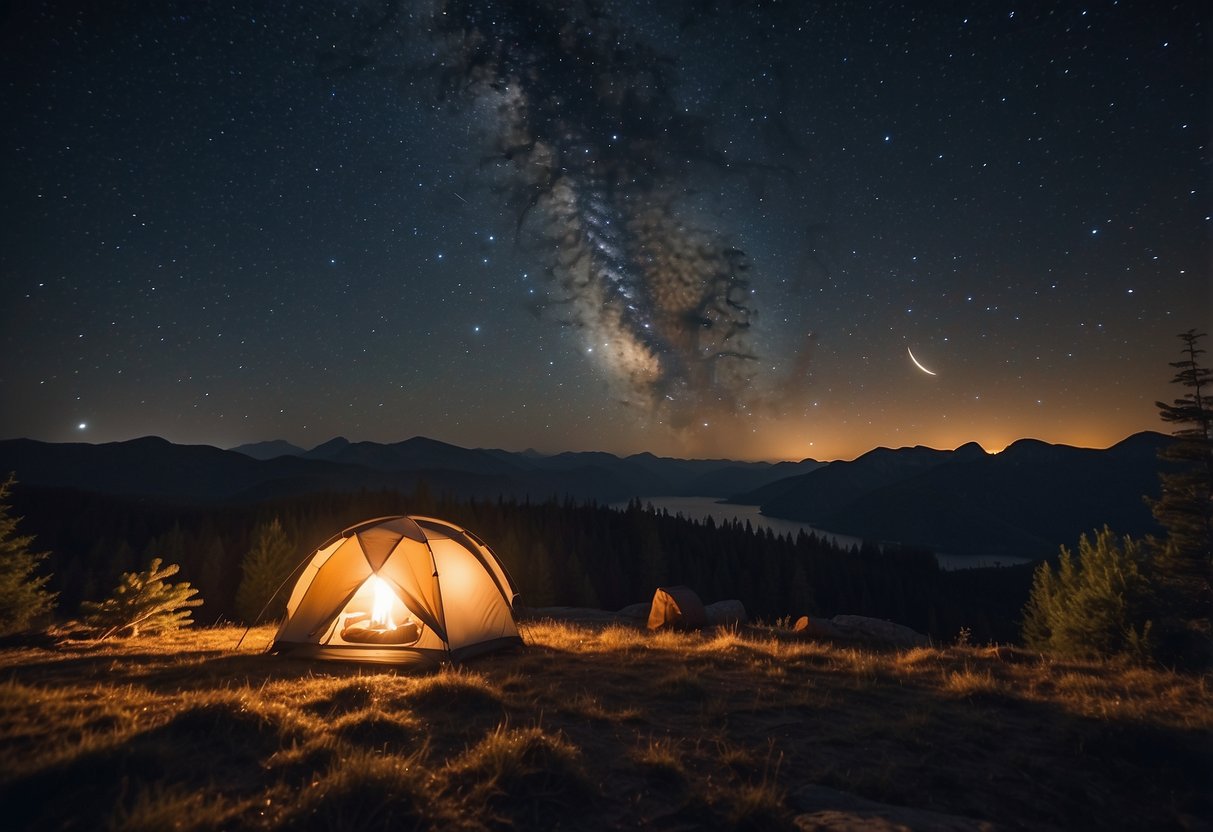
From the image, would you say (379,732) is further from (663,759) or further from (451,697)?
(663,759)

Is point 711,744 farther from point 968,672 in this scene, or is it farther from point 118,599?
point 118,599

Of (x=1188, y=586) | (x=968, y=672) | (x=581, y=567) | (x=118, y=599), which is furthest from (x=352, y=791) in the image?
(x=581, y=567)

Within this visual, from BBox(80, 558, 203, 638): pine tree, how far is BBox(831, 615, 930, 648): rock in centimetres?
2017

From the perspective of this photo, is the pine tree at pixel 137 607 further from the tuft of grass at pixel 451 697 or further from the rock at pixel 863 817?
the rock at pixel 863 817

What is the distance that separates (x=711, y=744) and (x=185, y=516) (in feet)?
441

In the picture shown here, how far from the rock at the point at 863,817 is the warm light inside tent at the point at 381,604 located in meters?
9.70

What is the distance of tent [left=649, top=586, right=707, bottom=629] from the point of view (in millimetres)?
16719

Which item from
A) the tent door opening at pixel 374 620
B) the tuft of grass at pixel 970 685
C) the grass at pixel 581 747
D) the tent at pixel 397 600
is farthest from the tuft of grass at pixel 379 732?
the tuft of grass at pixel 970 685

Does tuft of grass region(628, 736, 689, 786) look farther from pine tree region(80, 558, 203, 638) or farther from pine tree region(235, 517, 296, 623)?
pine tree region(235, 517, 296, 623)

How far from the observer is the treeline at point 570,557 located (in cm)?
6366

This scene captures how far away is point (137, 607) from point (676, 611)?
599 inches

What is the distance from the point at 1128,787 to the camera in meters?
5.09

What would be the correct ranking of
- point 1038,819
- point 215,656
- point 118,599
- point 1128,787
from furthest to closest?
point 118,599 → point 215,656 → point 1128,787 → point 1038,819

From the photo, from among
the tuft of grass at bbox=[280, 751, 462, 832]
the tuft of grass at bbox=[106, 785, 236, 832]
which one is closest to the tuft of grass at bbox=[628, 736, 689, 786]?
the tuft of grass at bbox=[280, 751, 462, 832]
